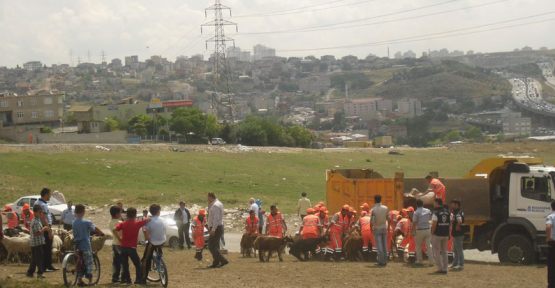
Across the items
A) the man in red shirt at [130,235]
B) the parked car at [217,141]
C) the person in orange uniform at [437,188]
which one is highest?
the parked car at [217,141]

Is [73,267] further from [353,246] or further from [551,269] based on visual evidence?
[551,269]

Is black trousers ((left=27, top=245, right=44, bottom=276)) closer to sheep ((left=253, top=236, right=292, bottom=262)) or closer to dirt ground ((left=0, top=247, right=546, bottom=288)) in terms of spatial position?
dirt ground ((left=0, top=247, right=546, bottom=288))

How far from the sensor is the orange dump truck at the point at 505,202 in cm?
2150

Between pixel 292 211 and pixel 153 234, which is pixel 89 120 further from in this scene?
pixel 153 234

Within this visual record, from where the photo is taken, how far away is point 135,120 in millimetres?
120875

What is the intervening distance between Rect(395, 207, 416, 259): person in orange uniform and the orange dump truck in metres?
1.48

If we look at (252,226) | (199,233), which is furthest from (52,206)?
(252,226)

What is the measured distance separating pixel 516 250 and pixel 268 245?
5934 millimetres

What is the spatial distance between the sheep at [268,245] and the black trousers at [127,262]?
5.58 meters

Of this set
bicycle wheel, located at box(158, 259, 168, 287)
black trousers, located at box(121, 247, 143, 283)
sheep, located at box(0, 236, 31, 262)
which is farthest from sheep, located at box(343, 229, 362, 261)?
sheep, located at box(0, 236, 31, 262)

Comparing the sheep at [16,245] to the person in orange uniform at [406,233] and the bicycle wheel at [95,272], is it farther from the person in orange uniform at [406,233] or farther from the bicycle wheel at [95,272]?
the person in orange uniform at [406,233]

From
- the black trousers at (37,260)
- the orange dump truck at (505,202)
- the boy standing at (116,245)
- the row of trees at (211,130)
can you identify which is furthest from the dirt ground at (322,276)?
the row of trees at (211,130)

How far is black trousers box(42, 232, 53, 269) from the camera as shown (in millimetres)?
19109

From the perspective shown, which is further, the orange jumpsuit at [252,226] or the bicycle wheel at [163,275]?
the orange jumpsuit at [252,226]
